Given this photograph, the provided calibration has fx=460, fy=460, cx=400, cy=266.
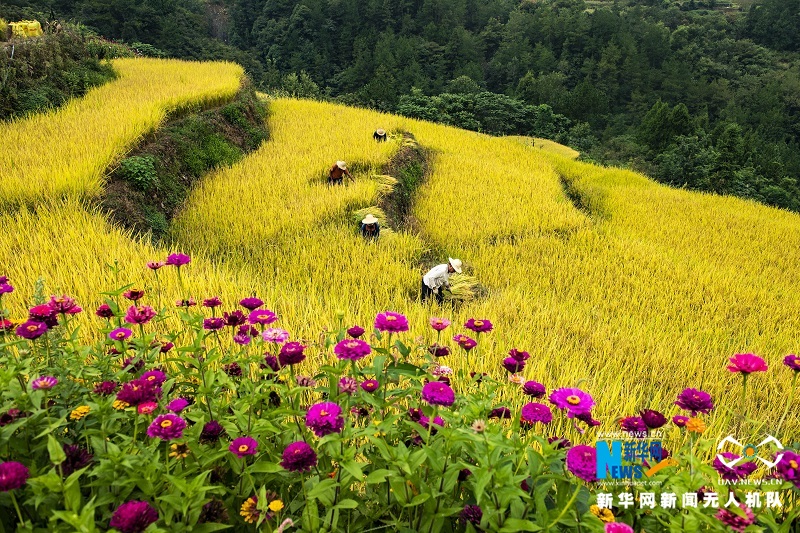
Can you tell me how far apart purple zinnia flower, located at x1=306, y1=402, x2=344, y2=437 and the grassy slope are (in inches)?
47.4

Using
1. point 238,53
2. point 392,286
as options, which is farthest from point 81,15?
point 392,286

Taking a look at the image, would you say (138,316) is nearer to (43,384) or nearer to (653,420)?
(43,384)

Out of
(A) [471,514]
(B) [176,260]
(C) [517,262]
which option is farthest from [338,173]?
(A) [471,514]

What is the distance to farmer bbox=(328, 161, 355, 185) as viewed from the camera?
5.85 metres

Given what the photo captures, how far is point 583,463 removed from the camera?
940 millimetres

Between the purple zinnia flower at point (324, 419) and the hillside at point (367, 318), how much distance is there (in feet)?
0.15

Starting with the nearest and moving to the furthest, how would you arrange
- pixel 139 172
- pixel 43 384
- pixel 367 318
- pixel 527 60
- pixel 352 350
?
→ pixel 43 384 → pixel 352 350 → pixel 367 318 → pixel 139 172 → pixel 527 60

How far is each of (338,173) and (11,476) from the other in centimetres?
529

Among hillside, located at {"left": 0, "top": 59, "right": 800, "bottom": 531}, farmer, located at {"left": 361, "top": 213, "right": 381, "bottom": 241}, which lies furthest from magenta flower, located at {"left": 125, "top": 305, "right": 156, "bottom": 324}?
farmer, located at {"left": 361, "top": 213, "right": 381, "bottom": 241}

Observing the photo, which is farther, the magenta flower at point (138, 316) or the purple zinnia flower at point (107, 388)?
the magenta flower at point (138, 316)

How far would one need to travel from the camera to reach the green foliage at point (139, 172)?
452 cm

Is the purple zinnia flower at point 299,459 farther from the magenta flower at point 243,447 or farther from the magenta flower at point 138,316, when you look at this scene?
the magenta flower at point 138,316

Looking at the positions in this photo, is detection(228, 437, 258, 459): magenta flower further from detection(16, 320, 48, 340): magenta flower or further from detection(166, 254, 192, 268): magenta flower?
detection(166, 254, 192, 268): magenta flower

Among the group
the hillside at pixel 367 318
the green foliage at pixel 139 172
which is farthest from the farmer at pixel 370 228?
the green foliage at pixel 139 172
